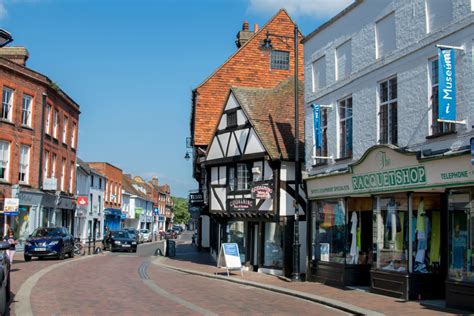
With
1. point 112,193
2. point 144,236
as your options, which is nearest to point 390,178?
point 144,236

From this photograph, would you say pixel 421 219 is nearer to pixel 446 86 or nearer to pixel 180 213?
pixel 446 86

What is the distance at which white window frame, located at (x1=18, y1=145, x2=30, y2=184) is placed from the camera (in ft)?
114

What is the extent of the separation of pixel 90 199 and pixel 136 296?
136 ft

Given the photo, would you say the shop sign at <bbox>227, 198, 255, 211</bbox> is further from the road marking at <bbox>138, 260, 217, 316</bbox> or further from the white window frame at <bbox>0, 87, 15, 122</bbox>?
the white window frame at <bbox>0, 87, 15, 122</bbox>

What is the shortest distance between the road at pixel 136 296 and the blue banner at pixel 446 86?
504 cm

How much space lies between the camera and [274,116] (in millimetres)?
25047

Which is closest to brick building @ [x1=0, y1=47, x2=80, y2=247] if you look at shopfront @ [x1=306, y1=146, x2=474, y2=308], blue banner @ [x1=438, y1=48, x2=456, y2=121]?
shopfront @ [x1=306, y1=146, x2=474, y2=308]

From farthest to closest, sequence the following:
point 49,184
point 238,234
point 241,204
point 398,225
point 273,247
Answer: point 49,184
point 238,234
point 241,204
point 273,247
point 398,225

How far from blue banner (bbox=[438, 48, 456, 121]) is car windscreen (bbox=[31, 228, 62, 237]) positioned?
68.3ft

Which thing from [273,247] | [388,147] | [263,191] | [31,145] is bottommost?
[273,247]

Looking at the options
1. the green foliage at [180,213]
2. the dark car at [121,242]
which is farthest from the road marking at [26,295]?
the green foliage at [180,213]

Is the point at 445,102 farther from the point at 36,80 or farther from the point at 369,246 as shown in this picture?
the point at 36,80

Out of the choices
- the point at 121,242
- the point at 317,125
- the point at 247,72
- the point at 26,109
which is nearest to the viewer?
the point at 317,125

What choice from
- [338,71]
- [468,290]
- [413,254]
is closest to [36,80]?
[338,71]
